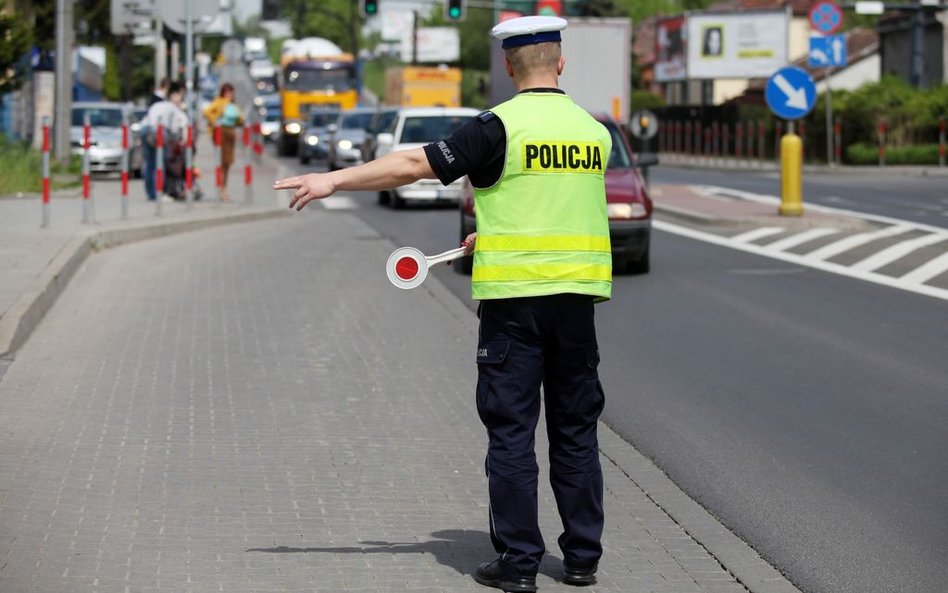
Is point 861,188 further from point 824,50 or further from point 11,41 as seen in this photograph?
point 11,41

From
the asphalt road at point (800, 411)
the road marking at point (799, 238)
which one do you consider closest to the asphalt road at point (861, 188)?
the road marking at point (799, 238)

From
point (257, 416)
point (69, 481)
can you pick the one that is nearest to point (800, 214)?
point (257, 416)

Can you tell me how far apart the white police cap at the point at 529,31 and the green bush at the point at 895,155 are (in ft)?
131

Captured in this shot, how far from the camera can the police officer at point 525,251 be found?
5.24 m

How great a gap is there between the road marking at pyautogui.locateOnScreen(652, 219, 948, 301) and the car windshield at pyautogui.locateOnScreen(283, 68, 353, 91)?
3706 cm

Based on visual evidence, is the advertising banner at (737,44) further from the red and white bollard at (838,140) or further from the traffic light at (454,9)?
the traffic light at (454,9)

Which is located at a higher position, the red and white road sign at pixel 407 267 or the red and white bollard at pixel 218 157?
the red and white bollard at pixel 218 157

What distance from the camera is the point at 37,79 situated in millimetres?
41656

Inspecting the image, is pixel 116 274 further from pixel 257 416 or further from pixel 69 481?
pixel 69 481

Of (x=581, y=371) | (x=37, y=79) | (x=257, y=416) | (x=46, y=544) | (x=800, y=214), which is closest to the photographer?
(x=581, y=371)

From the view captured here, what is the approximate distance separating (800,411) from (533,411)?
3.76 meters

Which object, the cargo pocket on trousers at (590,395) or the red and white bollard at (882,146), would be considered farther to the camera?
the red and white bollard at (882,146)

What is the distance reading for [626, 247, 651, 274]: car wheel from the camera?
16.3 m

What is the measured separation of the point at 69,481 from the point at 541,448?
2.13 m
